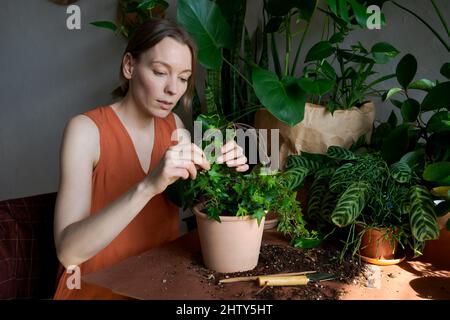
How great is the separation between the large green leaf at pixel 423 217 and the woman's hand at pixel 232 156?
40cm

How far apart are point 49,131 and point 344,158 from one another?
2.03 m

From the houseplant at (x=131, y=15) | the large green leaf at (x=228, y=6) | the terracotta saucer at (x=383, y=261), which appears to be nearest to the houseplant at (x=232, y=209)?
the terracotta saucer at (x=383, y=261)

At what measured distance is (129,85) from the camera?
1168 millimetres

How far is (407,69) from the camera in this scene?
1.24m

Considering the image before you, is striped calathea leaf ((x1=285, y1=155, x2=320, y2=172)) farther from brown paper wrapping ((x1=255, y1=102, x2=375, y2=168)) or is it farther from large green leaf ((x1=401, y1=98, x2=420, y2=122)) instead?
large green leaf ((x1=401, y1=98, x2=420, y2=122))

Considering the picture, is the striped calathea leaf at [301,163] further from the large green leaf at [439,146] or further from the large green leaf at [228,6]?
the large green leaf at [228,6]

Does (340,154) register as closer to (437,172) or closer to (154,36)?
(437,172)

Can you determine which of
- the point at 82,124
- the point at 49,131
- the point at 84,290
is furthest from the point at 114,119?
the point at 49,131

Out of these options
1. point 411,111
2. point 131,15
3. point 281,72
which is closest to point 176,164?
point 411,111

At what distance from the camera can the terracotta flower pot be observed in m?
0.87

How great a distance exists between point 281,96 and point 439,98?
0.41 meters

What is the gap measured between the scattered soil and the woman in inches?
8.6
